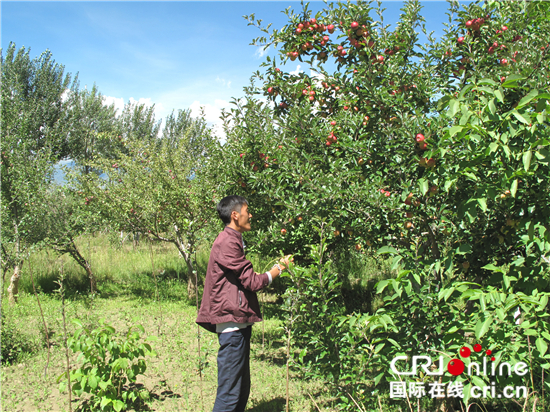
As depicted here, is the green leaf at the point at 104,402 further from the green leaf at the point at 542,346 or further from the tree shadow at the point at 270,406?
the green leaf at the point at 542,346

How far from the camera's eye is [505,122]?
142cm

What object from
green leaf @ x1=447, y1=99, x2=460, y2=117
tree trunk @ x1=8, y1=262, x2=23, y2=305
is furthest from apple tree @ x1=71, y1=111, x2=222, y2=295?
green leaf @ x1=447, y1=99, x2=460, y2=117

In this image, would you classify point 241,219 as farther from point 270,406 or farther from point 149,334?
point 149,334

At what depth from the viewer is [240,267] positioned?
2232 mm

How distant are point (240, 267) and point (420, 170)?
132 cm

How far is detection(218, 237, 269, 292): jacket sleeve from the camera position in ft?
7.28

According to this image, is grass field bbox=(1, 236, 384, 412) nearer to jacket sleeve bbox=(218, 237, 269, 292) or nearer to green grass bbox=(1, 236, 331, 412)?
green grass bbox=(1, 236, 331, 412)

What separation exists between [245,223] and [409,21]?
2039mm

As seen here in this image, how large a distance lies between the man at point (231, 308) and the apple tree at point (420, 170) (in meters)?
0.38

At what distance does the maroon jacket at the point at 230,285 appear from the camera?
2.22m

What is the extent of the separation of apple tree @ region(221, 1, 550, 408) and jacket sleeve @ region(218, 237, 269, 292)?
12.6 inches

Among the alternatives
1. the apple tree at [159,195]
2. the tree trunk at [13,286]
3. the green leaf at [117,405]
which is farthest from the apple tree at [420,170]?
the tree trunk at [13,286]

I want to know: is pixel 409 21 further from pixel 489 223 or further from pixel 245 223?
pixel 245 223

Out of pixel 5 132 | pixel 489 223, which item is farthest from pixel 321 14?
pixel 5 132
